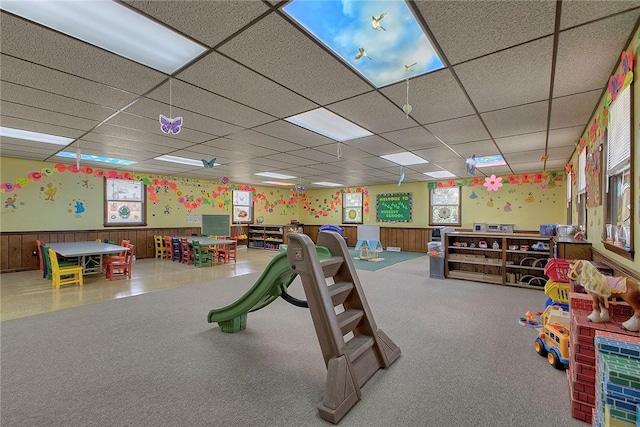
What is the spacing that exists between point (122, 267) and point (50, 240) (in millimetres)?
2777

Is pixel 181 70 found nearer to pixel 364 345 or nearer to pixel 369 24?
pixel 369 24

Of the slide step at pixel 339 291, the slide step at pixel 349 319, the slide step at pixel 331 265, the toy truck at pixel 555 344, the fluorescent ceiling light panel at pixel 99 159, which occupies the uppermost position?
the fluorescent ceiling light panel at pixel 99 159

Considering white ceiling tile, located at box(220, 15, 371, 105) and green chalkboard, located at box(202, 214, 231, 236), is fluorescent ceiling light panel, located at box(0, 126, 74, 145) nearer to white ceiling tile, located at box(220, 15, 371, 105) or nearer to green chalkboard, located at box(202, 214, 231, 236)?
white ceiling tile, located at box(220, 15, 371, 105)

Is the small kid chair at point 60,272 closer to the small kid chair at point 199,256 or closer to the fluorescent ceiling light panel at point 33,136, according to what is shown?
the fluorescent ceiling light panel at point 33,136

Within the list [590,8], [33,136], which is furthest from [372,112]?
[33,136]

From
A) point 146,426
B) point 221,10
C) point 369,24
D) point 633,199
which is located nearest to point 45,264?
point 146,426

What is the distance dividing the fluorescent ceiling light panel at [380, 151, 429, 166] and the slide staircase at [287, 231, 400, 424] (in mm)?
3813

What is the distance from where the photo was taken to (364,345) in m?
2.30

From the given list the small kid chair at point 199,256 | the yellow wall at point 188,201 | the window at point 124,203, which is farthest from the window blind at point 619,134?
the window at point 124,203

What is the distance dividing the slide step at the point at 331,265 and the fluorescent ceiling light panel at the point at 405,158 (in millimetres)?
3805

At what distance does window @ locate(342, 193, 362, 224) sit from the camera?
467 inches

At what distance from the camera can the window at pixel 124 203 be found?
7961 millimetres

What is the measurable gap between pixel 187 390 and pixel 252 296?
3.23 ft

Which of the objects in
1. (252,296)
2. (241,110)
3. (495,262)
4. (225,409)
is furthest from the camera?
(495,262)
